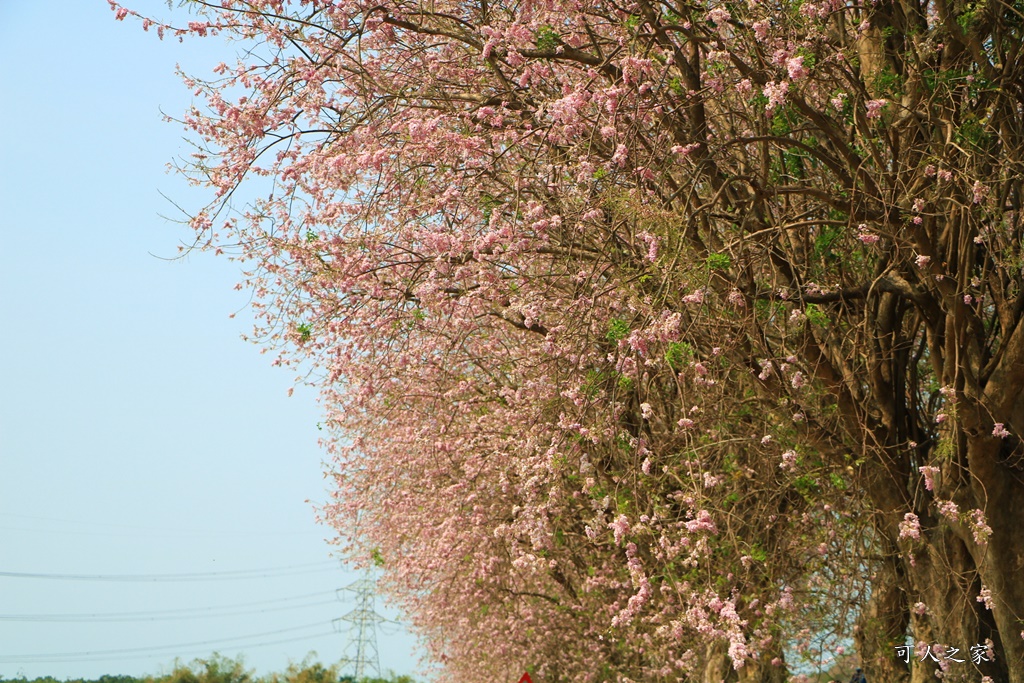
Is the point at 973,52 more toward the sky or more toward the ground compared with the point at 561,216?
more toward the sky

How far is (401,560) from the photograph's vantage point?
17.0 meters

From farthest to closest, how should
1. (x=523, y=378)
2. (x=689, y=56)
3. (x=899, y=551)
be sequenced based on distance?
(x=523, y=378)
(x=899, y=551)
(x=689, y=56)

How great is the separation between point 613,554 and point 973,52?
7973mm

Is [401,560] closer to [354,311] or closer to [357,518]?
[357,518]

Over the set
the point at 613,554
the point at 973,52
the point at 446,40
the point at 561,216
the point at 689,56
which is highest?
the point at 446,40

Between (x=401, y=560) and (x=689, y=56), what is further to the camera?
(x=401, y=560)

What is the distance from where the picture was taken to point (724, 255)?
8.59 meters

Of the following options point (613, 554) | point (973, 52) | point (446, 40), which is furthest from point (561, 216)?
point (613, 554)

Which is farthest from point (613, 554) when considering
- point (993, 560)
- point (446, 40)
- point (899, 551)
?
point (446, 40)

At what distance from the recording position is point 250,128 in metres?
9.69

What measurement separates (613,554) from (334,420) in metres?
4.06

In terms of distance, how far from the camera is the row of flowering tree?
29.0ft

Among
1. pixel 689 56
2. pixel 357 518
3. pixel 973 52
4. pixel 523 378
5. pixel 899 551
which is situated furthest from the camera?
pixel 357 518

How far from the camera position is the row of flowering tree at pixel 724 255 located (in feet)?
29.0
